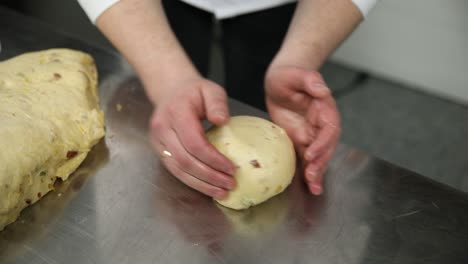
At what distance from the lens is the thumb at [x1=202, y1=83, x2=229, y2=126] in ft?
2.46

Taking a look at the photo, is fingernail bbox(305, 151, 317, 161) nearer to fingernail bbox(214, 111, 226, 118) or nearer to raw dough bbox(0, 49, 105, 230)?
fingernail bbox(214, 111, 226, 118)

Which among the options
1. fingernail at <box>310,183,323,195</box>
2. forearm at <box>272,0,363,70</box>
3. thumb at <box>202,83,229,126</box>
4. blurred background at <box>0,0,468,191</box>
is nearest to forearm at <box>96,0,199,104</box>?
thumb at <box>202,83,229,126</box>

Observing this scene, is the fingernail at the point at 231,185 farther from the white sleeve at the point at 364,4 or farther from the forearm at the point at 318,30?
the white sleeve at the point at 364,4

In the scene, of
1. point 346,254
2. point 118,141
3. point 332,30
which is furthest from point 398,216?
point 118,141

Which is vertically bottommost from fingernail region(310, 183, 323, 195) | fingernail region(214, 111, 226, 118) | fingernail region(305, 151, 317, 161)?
fingernail region(310, 183, 323, 195)

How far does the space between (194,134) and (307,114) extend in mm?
243

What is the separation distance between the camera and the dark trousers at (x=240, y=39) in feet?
3.99

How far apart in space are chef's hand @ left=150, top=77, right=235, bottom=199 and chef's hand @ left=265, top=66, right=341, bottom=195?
0.46 feet

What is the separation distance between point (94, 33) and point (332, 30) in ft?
3.87

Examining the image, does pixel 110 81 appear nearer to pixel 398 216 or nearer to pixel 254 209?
pixel 254 209

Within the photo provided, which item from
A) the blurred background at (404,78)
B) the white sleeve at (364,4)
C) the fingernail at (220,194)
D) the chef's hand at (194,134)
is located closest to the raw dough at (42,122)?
the chef's hand at (194,134)

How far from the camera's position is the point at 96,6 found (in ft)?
3.05

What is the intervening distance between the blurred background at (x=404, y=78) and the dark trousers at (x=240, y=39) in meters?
0.61

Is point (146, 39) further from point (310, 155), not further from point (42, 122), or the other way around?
point (310, 155)
